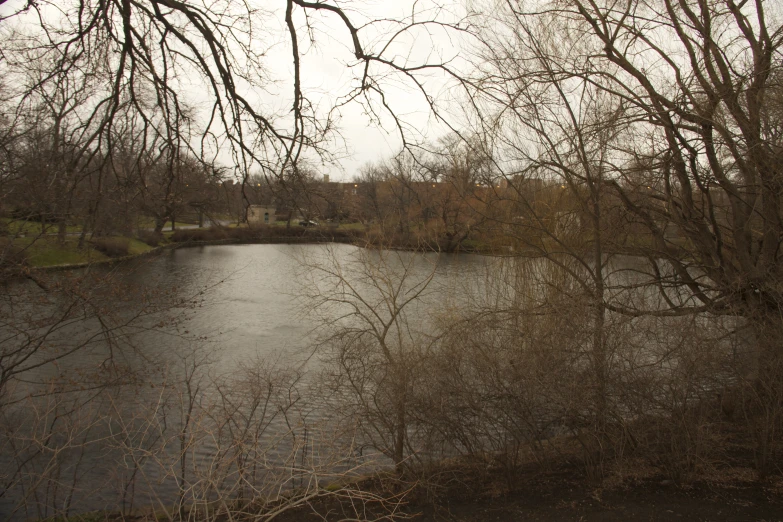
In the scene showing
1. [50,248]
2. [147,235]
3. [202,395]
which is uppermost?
[50,248]

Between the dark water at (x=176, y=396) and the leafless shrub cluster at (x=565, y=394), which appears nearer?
the dark water at (x=176, y=396)

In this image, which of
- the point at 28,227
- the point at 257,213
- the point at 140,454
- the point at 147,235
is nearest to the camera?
the point at 257,213

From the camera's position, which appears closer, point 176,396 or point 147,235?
point 176,396

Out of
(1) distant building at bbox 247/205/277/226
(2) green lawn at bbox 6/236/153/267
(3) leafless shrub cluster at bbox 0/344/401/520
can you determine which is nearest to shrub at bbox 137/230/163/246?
(2) green lawn at bbox 6/236/153/267

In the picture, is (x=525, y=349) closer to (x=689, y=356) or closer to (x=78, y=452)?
(x=689, y=356)

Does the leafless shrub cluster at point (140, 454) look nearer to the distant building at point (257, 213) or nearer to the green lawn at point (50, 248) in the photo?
the green lawn at point (50, 248)

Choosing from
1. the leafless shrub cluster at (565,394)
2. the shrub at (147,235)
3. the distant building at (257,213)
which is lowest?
the leafless shrub cluster at (565,394)

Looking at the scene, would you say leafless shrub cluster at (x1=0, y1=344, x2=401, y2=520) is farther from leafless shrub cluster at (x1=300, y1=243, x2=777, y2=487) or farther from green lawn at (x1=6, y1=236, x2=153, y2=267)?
green lawn at (x1=6, y1=236, x2=153, y2=267)

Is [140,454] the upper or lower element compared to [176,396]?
lower

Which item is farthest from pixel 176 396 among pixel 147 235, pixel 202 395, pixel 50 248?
pixel 147 235

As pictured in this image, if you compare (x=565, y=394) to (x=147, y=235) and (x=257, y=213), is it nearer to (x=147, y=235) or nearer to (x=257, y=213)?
(x=257, y=213)

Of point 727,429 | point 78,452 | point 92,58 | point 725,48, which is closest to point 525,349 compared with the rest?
point 727,429

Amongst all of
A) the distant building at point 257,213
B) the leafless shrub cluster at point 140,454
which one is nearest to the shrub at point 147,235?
the leafless shrub cluster at point 140,454

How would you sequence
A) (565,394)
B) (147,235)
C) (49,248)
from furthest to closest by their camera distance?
(147,235) < (49,248) < (565,394)
